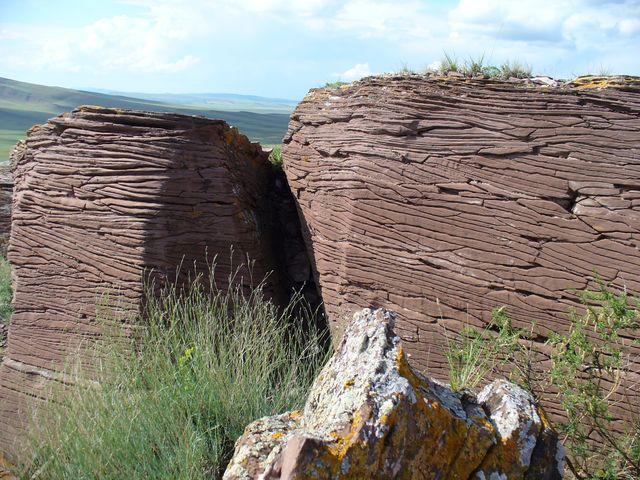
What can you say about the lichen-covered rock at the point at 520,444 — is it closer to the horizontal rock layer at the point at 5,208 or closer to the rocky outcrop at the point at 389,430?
the rocky outcrop at the point at 389,430

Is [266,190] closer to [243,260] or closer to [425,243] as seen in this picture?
[243,260]

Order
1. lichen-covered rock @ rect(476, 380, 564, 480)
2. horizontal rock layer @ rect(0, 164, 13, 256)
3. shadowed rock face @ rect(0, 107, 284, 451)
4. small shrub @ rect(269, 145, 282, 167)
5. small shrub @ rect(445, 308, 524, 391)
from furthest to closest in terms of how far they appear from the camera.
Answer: horizontal rock layer @ rect(0, 164, 13, 256) < small shrub @ rect(269, 145, 282, 167) < shadowed rock face @ rect(0, 107, 284, 451) < small shrub @ rect(445, 308, 524, 391) < lichen-covered rock @ rect(476, 380, 564, 480)

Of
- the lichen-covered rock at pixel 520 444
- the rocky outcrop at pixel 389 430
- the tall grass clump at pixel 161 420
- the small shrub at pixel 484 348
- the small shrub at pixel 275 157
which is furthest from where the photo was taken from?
the small shrub at pixel 275 157

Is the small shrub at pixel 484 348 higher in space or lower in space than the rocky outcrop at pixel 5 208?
higher

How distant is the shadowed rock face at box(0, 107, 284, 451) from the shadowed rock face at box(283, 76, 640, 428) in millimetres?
1165

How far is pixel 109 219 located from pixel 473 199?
3728mm

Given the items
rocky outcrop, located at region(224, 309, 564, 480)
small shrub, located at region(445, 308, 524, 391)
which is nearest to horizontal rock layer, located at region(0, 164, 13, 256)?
small shrub, located at region(445, 308, 524, 391)

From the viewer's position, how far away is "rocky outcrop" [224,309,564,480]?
10.1 feet

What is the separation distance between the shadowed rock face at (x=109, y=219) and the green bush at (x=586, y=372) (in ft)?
9.31

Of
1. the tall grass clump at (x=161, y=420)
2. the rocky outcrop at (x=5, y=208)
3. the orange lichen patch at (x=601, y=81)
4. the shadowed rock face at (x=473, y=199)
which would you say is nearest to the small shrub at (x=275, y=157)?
the shadowed rock face at (x=473, y=199)

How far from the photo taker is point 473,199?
592 centimetres

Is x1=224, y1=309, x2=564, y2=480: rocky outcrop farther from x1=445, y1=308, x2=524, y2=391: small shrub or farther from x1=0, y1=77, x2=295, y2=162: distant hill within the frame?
x1=0, y1=77, x2=295, y2=162: distant hill

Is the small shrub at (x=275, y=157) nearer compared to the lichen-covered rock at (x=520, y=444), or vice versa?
the lichen-covered rock at (x=520, y=444)

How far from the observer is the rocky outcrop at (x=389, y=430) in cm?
307
